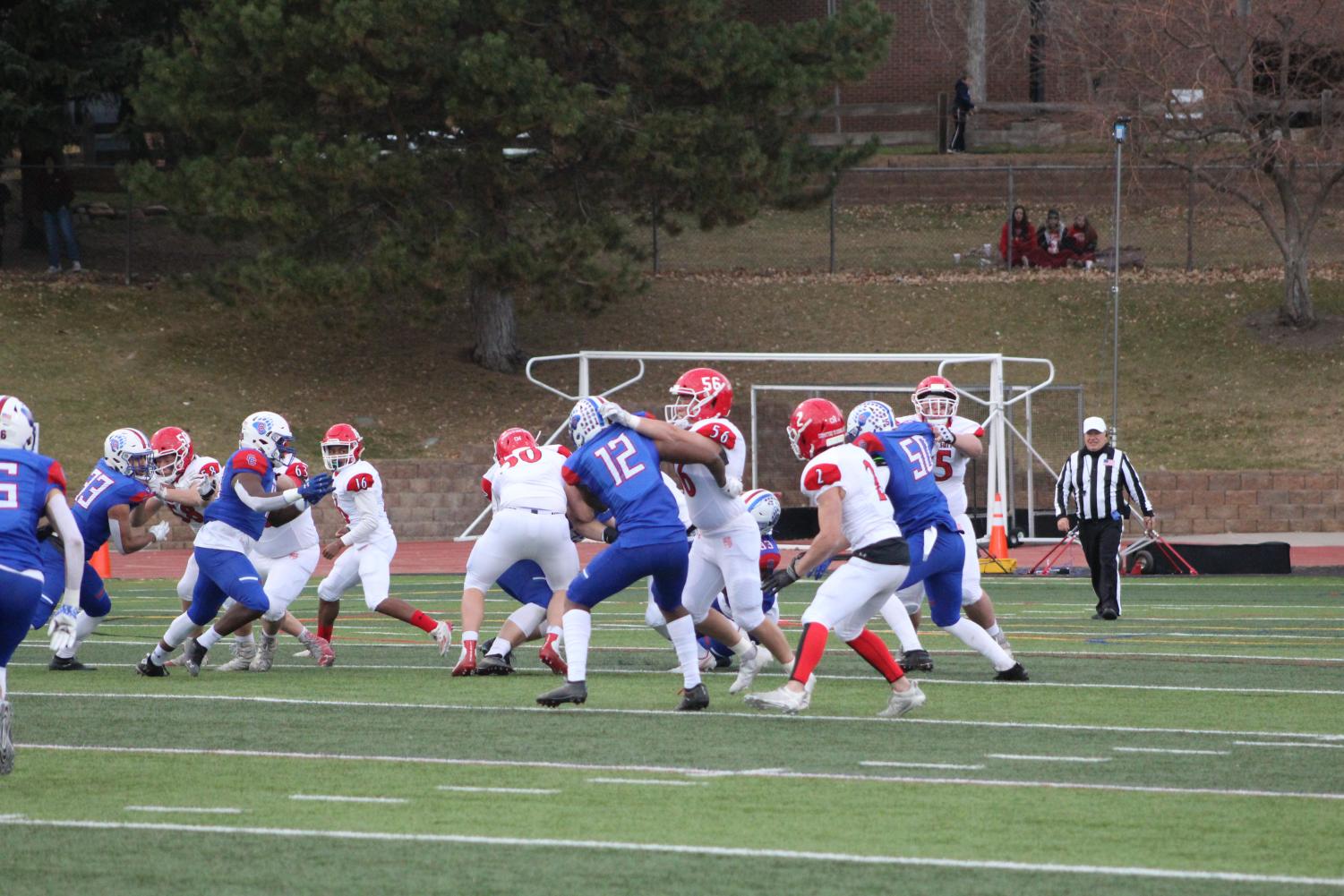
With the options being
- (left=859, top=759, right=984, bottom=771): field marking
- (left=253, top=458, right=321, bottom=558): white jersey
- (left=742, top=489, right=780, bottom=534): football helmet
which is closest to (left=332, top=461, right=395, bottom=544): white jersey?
(left=253, top=458, right=321, bottom=558): white jersey

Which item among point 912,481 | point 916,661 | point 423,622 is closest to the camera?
point 912,481

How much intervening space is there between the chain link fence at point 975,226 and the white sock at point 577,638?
2446 cm

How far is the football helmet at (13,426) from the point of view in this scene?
771 centimetres

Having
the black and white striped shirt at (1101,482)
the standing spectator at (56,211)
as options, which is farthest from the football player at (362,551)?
the standing spectator at (56,211)

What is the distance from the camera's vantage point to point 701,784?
737cm

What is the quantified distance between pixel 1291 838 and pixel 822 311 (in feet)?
87.8

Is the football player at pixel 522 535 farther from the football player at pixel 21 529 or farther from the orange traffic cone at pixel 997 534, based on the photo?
the orange traffic cone at pixel 997 534

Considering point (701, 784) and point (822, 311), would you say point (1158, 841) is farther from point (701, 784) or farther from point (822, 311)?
point (822, 311)

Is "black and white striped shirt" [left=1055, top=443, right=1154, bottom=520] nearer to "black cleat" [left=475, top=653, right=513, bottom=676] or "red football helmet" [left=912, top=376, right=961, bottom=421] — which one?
"red football helmet" [left=912, top=376, right=961, bottom=421]

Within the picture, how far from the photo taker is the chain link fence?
34688mm

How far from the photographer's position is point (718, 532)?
10016mm

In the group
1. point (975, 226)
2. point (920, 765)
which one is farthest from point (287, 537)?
point (975, 226)

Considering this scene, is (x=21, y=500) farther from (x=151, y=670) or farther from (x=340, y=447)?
(x=340, y=447)

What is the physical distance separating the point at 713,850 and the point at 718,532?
3.97 m
